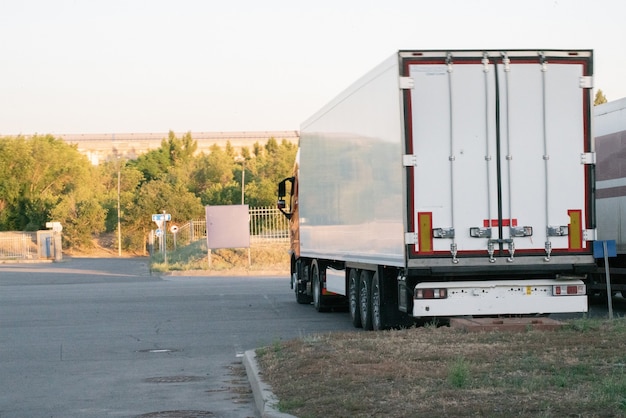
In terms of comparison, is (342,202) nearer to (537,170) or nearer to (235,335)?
(235,335)

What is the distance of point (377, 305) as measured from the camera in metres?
16.9

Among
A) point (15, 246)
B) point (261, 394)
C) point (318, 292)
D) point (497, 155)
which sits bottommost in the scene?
point (261, 394)

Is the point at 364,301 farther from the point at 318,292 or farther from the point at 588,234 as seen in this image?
the point at 318,292

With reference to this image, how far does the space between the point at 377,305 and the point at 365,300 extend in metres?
1.01

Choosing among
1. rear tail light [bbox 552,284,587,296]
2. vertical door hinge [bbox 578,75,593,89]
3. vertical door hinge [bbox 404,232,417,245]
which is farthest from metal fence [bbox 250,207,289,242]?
vertical door hinge [bbox 404,232,417,245]

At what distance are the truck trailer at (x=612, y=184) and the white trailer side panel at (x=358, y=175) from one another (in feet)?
16.1

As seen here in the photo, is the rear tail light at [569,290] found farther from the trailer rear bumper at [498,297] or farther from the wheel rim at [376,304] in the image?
the wheel rim at [376,304]

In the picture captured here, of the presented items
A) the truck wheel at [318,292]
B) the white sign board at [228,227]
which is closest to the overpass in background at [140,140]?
the white sign board at [228,227]

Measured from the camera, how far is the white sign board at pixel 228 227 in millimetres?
46875

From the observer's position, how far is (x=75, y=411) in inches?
422

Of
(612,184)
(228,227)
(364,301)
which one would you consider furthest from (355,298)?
(228,227)

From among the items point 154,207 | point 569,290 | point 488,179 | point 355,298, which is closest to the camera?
point 488,179

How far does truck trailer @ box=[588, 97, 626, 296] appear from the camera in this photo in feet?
65.7

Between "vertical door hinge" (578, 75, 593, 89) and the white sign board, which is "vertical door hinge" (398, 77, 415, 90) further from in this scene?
the white sign board
